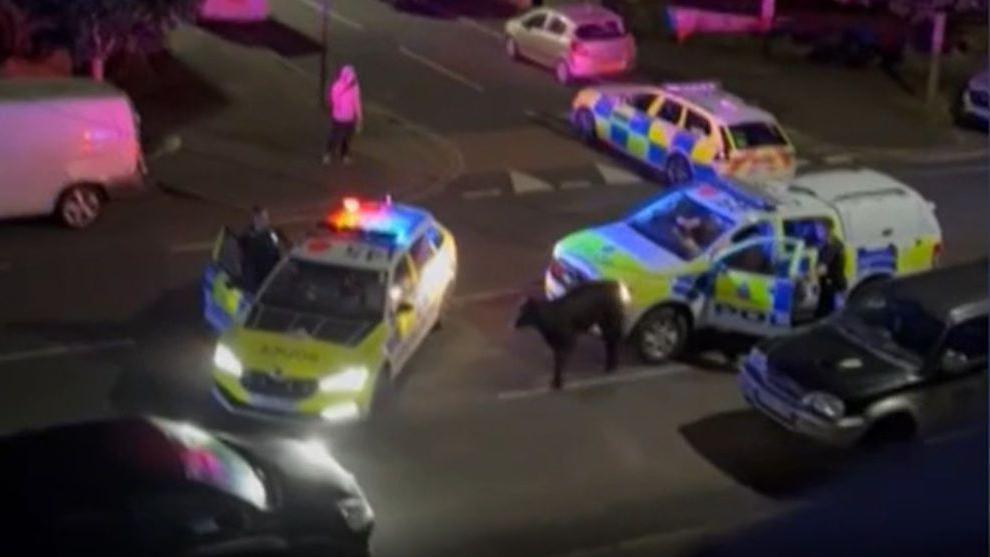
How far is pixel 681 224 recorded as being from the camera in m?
21.2

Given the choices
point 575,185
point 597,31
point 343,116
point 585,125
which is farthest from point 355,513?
point 597,31

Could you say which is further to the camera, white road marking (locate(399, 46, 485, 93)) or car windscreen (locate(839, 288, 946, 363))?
white road marking (locate(399, 46, 485, 93))

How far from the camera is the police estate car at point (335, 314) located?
18.1 metres

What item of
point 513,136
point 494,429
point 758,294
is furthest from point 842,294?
point 513,136

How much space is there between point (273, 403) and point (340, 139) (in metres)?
10.2

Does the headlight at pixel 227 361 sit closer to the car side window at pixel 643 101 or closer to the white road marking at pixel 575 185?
the white road marking at pixel 575 185

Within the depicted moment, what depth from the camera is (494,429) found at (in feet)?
61.5

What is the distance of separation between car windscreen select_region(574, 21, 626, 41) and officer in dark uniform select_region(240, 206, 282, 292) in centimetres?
1390

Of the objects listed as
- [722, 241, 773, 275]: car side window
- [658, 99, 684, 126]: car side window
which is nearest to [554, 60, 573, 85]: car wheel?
[658, 99, 684, 126]: car side window

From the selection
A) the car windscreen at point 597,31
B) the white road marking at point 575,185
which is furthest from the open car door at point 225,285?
the car windscreen at point 597,31

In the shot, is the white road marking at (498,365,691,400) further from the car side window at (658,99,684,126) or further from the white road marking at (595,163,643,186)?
the car side window at (658,99,684,126)

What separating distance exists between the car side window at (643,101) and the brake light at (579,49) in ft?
16.6

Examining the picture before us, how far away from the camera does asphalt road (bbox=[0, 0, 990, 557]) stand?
55.5ft

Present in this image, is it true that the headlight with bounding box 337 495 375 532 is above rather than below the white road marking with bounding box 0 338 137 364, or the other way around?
above
